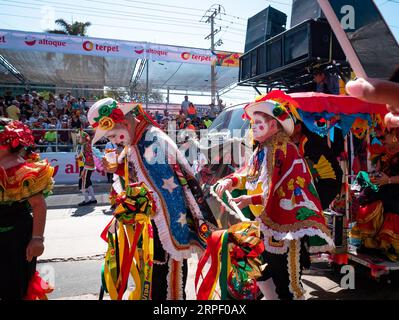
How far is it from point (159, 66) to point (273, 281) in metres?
14.0

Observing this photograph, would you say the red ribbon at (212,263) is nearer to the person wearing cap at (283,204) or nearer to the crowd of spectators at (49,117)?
the person wearing cap at (283,204)

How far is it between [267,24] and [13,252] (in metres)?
6.63

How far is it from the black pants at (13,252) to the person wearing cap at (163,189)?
69cm

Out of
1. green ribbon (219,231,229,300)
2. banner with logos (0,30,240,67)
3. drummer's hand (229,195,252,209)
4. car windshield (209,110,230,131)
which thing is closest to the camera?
green ribbon (219,231,229,300)

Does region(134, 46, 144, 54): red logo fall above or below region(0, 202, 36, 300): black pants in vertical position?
above

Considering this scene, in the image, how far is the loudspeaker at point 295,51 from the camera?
5.23 m

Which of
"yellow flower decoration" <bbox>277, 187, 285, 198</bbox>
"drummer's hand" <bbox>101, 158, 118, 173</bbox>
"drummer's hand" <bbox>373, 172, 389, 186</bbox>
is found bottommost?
"yellow flower decoration" <bbox>277, 187, 285, 198</bbox>

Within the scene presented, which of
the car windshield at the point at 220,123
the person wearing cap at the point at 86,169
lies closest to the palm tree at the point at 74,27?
the person wearing cap at the point at 86,169

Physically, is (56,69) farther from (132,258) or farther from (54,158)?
(132,258)

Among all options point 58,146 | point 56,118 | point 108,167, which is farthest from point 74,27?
point 108,167

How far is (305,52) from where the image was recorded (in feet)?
17.5

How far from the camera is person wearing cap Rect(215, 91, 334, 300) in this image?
2660 mm

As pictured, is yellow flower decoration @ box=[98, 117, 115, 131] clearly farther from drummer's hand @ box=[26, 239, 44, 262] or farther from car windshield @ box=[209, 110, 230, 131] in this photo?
car windshield @ box=[209, 110, 230, 131]

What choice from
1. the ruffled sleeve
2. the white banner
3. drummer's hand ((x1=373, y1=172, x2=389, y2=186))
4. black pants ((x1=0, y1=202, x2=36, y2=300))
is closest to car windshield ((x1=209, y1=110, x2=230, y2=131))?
drummer's hand ((x1=373, y1=172, x2=389, y2=186))
